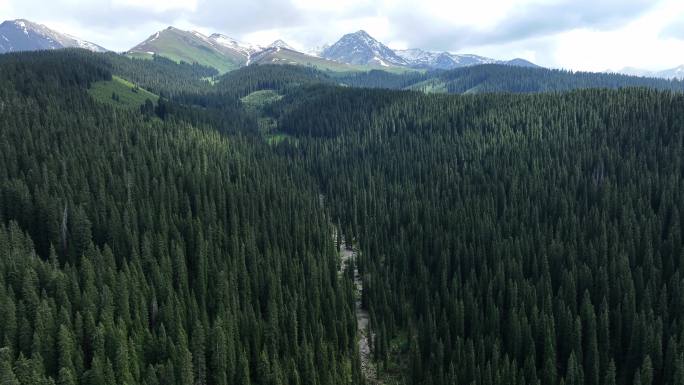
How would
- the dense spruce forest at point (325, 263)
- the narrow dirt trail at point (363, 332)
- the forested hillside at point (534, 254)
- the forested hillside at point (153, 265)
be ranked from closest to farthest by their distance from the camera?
the forested hillside at point (153, 265) < the dense spruce forest at point (325, 263) < the forested hillside at point (534, 254) < the narrow dirt trail at point (363, 332)

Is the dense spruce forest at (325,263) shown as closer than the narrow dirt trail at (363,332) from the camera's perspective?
Yes

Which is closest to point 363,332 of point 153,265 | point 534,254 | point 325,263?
point 325,263

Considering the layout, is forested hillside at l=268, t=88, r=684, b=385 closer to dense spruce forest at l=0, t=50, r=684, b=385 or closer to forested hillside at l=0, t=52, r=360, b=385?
dense spruce forest at l=0, t=50, r=684, b=385

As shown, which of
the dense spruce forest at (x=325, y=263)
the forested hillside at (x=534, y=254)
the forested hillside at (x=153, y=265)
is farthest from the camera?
the forested hillside at (x=534, y=254)

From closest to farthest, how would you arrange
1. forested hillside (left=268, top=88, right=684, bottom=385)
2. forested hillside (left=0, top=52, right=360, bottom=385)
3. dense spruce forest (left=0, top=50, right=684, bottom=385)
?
forested hillside (left=0, top=52, right=360, bottom=385) < dense spruce forest (left=0, top=50, right=684, bottom=385) < forested hillside (left=268, top=88, right=684, bottom=385)

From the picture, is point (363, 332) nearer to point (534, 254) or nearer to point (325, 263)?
point (325, 263)

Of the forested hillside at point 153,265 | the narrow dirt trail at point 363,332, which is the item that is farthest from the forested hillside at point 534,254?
the forested hillside at point 153,265

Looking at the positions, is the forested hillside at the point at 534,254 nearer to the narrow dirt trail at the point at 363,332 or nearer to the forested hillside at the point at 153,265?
the narrow dirt trail at the point at 363,332

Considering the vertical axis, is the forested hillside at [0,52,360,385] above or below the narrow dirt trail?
above

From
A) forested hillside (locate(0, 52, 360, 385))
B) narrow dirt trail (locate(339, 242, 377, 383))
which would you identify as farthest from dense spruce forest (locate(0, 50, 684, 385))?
narrow dirt trail (locate(339, 242, 377, 383))
